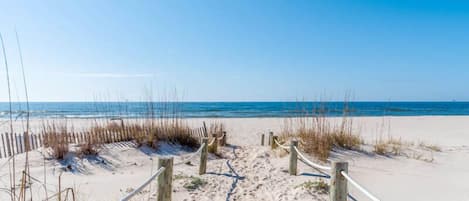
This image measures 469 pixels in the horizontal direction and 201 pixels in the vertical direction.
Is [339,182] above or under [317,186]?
above

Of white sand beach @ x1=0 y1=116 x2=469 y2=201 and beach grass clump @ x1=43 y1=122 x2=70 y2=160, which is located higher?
beach grass clump @ x1=43 y1=122 x2=70 y2=160

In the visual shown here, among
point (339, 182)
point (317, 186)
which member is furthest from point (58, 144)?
point (339, 182)

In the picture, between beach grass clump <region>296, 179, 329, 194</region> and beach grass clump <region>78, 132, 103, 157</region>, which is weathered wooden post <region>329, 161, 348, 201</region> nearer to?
beach grass clump <region>296, 179, 329, 194</region>

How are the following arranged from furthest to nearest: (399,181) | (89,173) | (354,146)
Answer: (354,146) < (89,173) < (399,181)

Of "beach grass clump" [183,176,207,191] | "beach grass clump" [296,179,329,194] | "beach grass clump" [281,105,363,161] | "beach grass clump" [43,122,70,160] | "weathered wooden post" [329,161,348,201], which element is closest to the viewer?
"weathered wooden post" [329,161,348,201]

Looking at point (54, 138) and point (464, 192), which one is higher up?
point (54, 138)

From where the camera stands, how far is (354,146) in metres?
6.98

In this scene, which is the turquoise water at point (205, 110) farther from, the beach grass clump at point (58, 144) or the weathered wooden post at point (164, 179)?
the weathered wooden post at point (164, 179)

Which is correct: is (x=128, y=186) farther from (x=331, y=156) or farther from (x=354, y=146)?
(x=354, y=146)

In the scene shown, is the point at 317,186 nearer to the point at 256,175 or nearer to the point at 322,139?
the point at 256,175

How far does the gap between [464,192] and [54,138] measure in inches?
297

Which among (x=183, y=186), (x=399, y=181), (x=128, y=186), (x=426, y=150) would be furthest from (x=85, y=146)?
(x=426, y=150)

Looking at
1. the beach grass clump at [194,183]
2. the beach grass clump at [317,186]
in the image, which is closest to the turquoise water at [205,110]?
the beach grass clump at [194,183]

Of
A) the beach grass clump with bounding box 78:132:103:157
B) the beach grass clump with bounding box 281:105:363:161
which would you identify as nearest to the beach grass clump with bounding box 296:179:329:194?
the beach grass clump with bounding box 281:105:363:161
